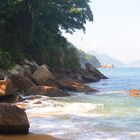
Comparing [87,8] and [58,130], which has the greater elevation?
[87,8]

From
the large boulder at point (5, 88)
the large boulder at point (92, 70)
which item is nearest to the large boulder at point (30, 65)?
the large boulder at point (5, 88)

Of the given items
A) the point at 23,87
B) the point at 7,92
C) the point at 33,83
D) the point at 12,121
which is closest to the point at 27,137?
the point at 12,121

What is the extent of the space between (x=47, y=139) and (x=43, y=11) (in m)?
28.5

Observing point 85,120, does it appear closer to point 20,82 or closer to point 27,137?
point 27,137

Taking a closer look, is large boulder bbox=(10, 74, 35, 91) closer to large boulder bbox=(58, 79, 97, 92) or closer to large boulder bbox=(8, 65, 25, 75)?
large boulder bbox=(8, 65, 25, 75)

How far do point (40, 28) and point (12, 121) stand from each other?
29.5 metres

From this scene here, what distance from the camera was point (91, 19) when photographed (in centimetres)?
5131

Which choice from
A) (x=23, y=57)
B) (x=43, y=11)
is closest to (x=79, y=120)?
(x=23, y=57)

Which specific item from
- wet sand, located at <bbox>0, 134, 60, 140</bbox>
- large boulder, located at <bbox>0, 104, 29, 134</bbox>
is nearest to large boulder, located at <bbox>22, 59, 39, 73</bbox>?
large boulder, located at <bbox>0, 104, 29, 134</bbox>

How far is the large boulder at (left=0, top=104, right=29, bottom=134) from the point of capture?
41.9 ft

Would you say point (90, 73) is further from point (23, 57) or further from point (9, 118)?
point (9, 118)

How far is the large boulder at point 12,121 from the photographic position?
12.8m

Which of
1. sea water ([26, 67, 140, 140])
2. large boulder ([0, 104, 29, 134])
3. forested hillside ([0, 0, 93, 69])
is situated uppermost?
forested hillside ([0, 0, 93, 69])

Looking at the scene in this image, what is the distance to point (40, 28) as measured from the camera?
4172cm
